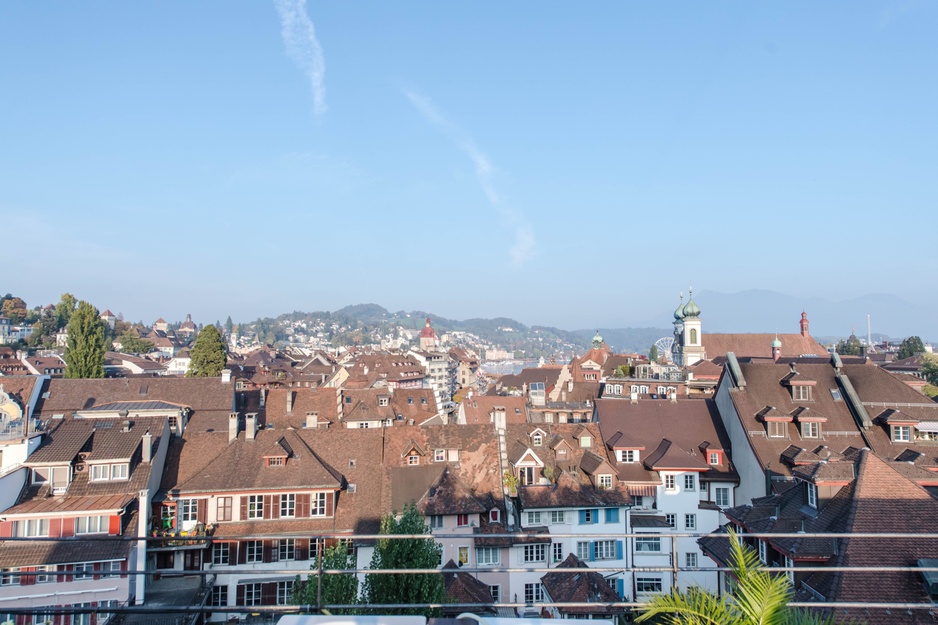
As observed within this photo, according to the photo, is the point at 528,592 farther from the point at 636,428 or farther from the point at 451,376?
the point at 451,376

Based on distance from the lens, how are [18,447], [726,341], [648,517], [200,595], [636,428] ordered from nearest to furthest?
[200,595]
[18,447]
[648,517]
[636,428]
[726,341]

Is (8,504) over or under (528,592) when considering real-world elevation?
over

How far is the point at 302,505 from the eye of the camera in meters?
26.2

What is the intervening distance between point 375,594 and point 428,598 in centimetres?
126

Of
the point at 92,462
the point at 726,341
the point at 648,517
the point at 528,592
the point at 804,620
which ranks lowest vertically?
the point at 528,592

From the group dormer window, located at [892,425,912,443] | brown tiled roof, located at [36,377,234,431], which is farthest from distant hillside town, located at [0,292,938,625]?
brown tiled roof, located at [36,377,234,431]

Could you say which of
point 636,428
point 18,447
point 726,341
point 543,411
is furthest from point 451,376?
point 18,447

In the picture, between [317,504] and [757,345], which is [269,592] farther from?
[757,345]

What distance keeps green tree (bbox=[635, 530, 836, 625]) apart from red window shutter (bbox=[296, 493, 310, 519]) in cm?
2268

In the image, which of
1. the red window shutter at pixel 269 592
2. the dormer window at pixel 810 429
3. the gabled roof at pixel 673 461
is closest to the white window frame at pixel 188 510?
the red window shutter at pixel 269 592

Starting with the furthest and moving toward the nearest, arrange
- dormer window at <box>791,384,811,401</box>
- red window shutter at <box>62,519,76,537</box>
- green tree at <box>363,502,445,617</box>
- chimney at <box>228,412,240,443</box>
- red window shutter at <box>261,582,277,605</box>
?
dormer window at <box>791,384,811,401</box> → chimney at <box>228,412,240,443</box> → red window shutter at <box>261,582,277,605</box> → red window shutter at <box>62,519,76,537</box> → green tree at <box>363,502,445,617</box>

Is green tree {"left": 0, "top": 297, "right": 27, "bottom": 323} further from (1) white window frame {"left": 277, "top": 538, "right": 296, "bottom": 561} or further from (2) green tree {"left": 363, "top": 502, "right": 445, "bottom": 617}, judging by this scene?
(2) green tree {"left": 363, "top": 502, "right": 445, "bottom": 617}

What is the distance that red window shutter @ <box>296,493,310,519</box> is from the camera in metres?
26.1

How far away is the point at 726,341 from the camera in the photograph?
98938 millimetres
